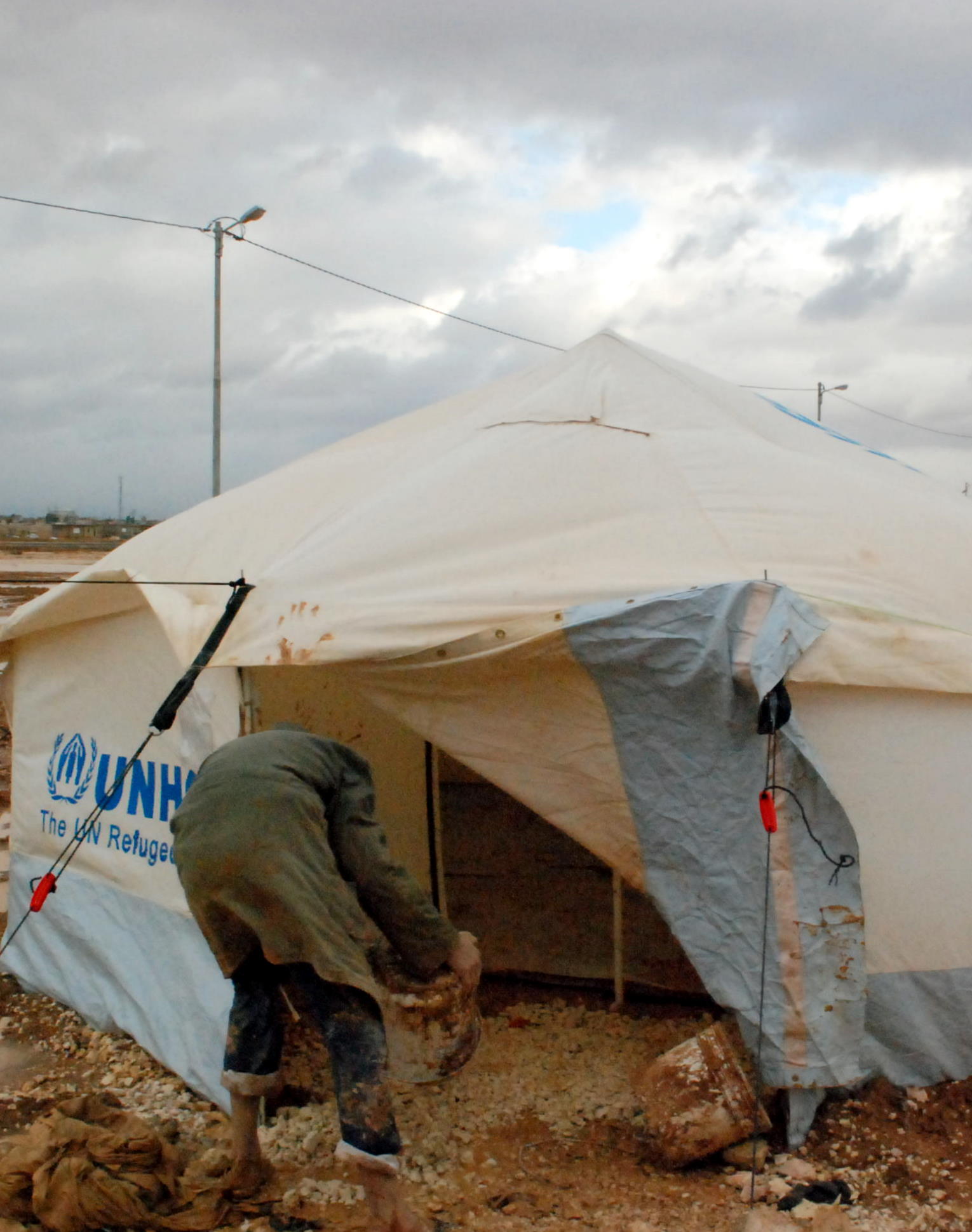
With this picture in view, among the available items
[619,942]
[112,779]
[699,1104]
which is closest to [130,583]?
[112,779]

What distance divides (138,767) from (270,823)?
5.17ft

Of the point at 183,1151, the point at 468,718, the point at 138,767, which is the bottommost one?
the point at 183,1151

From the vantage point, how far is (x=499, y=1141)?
332 cm

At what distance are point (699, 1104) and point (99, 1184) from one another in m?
1.60

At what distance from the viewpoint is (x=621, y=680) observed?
3100 millimetres

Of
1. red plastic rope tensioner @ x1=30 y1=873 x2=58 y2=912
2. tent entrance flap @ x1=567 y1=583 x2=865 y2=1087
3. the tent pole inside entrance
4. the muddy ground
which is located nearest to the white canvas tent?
tent entrance flap @ x1=567 y1=583 x2=865 y2=1087

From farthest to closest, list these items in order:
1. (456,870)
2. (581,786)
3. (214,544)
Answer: (456,870) → (214,544) → (581,786)

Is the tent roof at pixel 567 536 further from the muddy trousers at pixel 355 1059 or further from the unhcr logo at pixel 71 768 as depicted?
the muddy trousers at pixel 355 1059

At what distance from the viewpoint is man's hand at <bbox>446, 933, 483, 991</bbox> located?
2.99 meters

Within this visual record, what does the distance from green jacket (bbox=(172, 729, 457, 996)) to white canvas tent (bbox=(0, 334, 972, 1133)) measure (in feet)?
1.51

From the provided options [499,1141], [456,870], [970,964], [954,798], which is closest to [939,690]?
[954,798]

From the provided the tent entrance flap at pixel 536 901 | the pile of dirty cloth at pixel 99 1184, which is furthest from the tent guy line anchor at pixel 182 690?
the tent entrance flap at pixel 536 901

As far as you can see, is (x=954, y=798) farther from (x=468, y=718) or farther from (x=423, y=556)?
(x=423, y=556)

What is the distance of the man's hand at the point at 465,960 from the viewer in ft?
9.82
